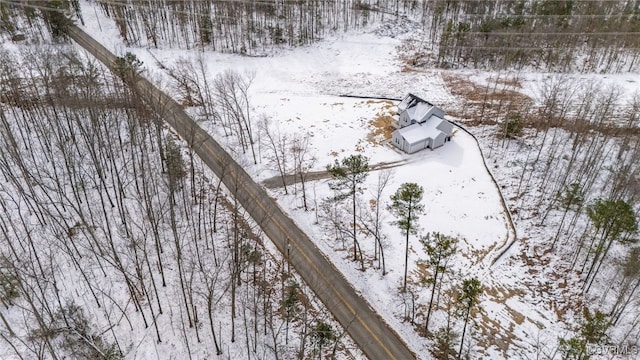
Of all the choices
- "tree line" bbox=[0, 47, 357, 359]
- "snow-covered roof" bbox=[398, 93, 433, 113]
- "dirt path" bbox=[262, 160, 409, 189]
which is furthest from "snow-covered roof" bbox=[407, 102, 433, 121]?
"tree line" bbox=[0, 47, 357, 359]

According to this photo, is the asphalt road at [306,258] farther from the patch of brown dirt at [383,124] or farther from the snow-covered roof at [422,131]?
the snow-covered roof at [422,131]

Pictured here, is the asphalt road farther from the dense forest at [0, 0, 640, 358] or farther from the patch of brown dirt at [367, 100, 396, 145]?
the patch of brown dirt at [367, 100, 396, 145]

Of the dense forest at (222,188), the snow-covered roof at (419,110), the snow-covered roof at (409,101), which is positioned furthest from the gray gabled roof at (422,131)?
the dense forest at (222,188)

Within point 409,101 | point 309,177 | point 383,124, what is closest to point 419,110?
point 409,101

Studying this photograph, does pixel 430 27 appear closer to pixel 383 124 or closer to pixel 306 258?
pixel 383 124

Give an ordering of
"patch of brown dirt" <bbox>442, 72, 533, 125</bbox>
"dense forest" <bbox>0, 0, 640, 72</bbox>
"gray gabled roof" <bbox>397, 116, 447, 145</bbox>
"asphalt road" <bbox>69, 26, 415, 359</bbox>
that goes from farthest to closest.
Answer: "dense forest" <bbox>0, 0, 640, 72</bbox>, "patch of brown dirt" <bbox>442, 72, 533, 125</bbox>, "gray gabled roof" <bbox>397, 116, 447, 145</bbox>, "asphalt road" <bbox>69, 26, 415, 359</bbox>

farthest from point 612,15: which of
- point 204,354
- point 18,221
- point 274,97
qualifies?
point 18,221
